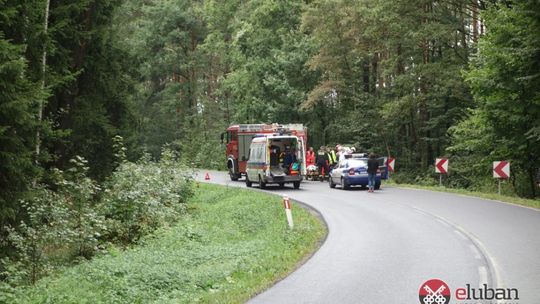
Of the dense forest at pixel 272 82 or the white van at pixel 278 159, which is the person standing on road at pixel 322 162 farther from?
the dense forest at pixel 272 82

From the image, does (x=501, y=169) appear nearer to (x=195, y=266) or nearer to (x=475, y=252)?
(x=475, y=252)

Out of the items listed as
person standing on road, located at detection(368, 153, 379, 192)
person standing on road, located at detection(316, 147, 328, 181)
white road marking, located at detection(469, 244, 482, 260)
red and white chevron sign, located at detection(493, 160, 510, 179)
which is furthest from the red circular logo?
person standing on road, located at detection(316, 147, 328, 181)

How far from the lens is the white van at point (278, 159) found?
3106cm

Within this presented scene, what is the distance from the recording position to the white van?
31.1 metres

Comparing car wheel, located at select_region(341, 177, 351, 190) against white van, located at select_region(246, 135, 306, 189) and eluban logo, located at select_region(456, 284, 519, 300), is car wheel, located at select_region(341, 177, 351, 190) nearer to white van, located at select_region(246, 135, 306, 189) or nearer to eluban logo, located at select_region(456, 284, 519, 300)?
white van, located at select_region(246, 135, 306, 189)

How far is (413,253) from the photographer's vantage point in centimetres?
1325

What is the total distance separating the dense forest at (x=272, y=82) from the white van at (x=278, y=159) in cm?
330

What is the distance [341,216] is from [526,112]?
10.6 metres

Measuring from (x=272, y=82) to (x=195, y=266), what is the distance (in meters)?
37.0

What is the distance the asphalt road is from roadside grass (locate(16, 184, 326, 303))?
603 mm

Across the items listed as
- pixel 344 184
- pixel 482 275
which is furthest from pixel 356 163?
pixel 482 275

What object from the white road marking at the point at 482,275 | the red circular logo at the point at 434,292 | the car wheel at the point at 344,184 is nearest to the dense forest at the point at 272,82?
the car wheel at the point at 344,184

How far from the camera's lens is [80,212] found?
16344mm

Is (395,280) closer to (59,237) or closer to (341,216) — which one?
(59,237)
